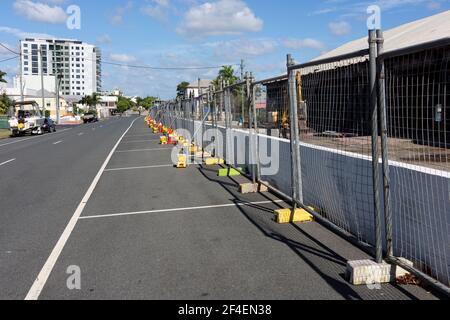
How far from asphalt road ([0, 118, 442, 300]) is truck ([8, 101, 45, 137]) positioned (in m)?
27.6

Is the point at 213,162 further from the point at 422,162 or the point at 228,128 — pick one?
the point at 422,162

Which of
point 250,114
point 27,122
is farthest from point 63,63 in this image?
point 250,114

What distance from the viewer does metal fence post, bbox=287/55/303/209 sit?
722cm

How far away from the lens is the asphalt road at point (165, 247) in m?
4.66

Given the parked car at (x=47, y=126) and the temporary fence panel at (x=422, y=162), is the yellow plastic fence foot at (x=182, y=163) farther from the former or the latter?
the parked car at (x=47, y=126)

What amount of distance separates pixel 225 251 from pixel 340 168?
1827 mm

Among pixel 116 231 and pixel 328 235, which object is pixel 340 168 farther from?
pixel 116 231

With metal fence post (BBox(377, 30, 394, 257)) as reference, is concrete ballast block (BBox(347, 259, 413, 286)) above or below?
below

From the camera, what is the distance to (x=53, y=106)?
383 feet

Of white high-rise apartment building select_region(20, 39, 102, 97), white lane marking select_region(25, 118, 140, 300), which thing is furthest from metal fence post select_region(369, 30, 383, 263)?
white high-rise apartment building select_region(20, 39, 102, 97)

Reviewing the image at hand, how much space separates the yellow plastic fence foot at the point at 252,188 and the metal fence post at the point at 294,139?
2122mm

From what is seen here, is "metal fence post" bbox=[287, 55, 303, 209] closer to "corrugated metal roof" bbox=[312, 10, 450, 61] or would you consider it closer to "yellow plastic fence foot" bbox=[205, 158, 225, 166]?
"yellow plastic fence foot" bbox=[205, 158, 225, 166]

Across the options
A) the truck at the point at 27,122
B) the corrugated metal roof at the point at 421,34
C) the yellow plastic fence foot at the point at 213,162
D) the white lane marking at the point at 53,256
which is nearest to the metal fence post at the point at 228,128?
the yellow plastic fence foot at the point at 213,162
